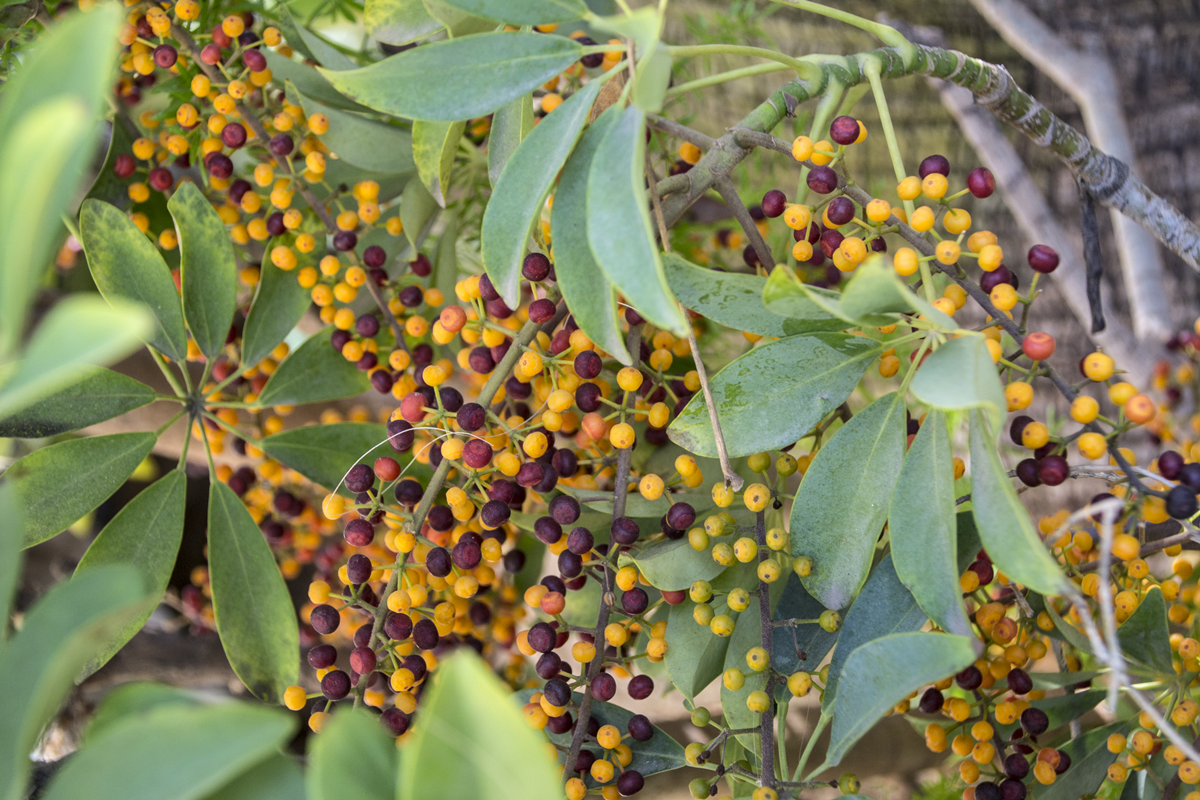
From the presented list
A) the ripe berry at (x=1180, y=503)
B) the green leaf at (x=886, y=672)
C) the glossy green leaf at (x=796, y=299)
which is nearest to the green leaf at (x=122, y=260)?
the glossy green leaf at (x=796, y=299)

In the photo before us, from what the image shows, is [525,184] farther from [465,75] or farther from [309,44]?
Result: [309,44]

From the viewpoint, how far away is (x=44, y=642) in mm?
311

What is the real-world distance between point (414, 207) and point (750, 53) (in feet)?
1.23

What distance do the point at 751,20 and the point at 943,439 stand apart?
84cm

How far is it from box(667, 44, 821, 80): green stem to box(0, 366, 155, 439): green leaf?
20.2 inches

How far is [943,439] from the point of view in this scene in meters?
0.48

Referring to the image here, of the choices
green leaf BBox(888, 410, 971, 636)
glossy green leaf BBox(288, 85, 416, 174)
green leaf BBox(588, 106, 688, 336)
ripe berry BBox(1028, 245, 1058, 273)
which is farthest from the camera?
glossy green leaf BBox(288, 85, 416, 174)

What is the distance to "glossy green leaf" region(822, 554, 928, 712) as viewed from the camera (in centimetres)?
54

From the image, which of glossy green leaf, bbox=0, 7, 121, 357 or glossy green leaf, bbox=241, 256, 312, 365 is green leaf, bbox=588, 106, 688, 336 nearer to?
glossy green leaf, bbox=0, 7, 121, 357

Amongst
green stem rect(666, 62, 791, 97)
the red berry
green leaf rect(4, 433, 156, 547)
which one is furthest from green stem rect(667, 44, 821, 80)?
green leaf rect(4, 433, 156, 547)

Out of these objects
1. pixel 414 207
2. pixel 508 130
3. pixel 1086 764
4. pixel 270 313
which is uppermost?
pixel 508 130

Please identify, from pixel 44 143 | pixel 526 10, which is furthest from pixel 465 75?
pixel 44 143

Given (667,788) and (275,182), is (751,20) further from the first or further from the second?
(667,788)

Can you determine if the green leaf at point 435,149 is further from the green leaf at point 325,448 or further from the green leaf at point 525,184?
the green leaf at point 325,448
